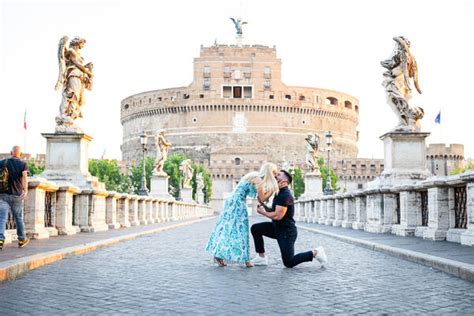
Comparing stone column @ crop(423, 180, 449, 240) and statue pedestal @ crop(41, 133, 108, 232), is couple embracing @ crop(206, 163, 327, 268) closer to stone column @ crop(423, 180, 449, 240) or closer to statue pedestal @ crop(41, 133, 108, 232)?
stone column @ crop(423, 180, 449, 240)

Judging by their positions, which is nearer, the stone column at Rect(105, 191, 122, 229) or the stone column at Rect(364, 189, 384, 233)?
the stone column at Rect(364, 189, 384, 233)

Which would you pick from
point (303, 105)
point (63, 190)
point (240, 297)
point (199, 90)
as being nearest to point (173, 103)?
point (199, 90)

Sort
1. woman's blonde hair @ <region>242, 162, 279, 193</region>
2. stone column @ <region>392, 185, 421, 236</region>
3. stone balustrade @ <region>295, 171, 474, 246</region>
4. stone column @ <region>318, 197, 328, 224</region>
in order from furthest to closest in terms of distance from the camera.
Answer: stone column @ <region>318, 197, 328, 224</region>
stone column @ <region>392, 185, 421, 236</region>
stone balustrade @ <region>295, 171, 474, 246</region>
woman's blonde hair @ <region>242, 162, 279, 193</region>

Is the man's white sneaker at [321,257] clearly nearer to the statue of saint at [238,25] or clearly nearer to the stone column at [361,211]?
the stone column at [361,211]

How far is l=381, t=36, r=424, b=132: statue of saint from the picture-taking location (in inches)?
548

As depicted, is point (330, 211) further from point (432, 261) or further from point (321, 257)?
point (432, 261)

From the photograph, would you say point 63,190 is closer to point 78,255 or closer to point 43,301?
point 78,255

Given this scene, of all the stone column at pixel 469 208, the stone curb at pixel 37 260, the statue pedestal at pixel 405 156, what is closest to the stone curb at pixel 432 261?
the stone column at pixel 469 208

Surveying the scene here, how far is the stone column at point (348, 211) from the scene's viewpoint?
1822 centimetres

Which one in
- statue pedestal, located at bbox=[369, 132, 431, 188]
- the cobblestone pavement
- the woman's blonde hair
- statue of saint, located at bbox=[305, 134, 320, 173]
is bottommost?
the cobblestone pavement

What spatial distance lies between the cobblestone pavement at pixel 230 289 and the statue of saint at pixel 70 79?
6327 mm

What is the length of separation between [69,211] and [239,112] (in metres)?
85.2

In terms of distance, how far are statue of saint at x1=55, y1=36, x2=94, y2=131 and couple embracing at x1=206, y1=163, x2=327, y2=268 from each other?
7160 millimetres

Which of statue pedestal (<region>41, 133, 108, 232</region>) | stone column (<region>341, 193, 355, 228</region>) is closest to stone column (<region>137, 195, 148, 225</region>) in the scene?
stone column (<region>341, 193, 355, 228</region>)
